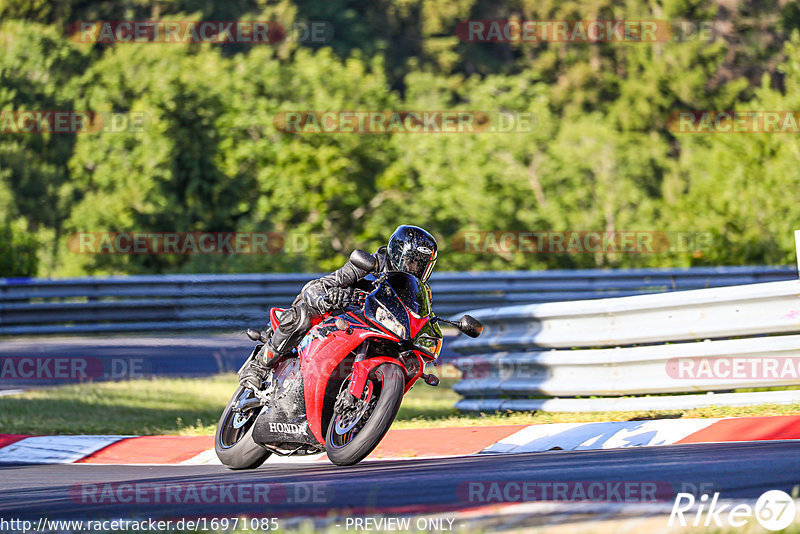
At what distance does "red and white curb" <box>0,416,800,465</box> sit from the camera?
6.68 m

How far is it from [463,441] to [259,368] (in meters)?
1.46

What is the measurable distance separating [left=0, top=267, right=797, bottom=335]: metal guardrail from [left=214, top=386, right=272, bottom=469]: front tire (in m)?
6.62

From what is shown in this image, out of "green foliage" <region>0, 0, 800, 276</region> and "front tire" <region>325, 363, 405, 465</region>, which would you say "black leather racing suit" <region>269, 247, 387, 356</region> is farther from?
"green foliage" <region>0, 0, 800, 276</region>

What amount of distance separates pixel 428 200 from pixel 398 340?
19847 mm

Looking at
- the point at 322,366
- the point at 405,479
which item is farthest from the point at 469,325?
the point at 405,479

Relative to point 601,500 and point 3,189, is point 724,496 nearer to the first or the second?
point 601,500

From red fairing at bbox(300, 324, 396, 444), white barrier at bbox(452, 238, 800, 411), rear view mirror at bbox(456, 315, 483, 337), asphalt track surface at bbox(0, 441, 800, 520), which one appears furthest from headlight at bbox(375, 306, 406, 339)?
white barrier at bbox(452, 238, 800, 411)

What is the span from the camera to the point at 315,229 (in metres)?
24.5

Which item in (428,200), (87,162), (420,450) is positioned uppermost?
(87,162)

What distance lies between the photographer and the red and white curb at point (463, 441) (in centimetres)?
668

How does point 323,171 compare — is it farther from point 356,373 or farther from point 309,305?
point 356,373

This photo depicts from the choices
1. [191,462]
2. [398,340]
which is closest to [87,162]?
[191,462]

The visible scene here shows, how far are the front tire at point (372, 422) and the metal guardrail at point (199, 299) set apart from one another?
7576 mm

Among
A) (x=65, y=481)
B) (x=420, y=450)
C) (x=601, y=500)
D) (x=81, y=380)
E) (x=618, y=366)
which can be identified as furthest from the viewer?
(x=81, y=380)
